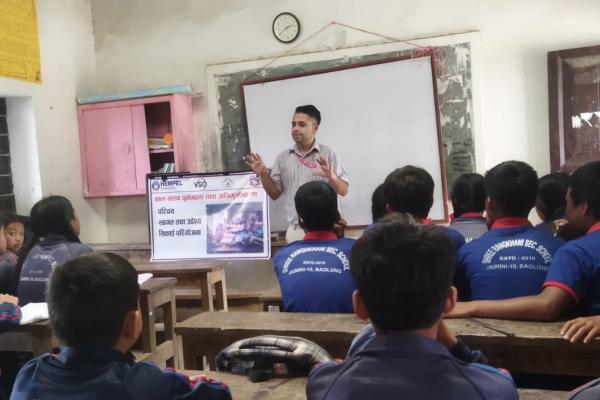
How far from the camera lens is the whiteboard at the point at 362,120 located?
3896mm

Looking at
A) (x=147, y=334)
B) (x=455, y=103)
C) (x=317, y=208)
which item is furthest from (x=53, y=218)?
(x=455, y=103)

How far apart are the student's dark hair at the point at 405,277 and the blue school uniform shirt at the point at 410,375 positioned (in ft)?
0.13

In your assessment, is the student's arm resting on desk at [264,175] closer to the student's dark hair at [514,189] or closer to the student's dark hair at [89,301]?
the student's dark hair at [514,189]

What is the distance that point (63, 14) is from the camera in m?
4.49

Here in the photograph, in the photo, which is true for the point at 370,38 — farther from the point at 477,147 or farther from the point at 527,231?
the point at 527,231

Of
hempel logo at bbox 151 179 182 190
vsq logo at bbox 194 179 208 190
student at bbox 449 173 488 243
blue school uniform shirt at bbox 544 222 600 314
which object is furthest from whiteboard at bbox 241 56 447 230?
blue school uniform shirt at bbox 544 222 600 314

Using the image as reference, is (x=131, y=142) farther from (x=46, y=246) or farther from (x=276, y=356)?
(x=276, y=356)

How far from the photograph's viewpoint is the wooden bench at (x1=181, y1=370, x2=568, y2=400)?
125 centimetres

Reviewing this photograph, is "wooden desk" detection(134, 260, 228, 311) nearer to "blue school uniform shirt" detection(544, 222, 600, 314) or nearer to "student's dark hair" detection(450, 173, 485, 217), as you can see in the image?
"student's dark hair" detection(450, 173, 485, 217)

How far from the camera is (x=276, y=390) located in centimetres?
134

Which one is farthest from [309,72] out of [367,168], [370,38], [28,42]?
[28,42]

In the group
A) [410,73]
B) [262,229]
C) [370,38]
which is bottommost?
[262,229]

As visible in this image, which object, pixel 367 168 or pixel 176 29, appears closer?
pixel 367 168

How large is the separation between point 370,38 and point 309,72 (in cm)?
50
